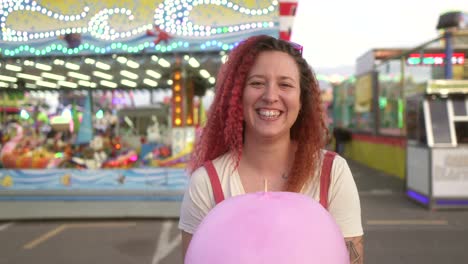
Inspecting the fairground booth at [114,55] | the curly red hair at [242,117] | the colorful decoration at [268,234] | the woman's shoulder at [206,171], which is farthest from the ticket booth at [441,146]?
the colorful decoration at [268,234]

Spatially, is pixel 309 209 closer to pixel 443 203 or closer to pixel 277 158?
pixel 277 158

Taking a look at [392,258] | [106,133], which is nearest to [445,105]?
[392,258]

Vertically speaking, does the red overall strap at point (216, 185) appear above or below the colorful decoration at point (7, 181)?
above

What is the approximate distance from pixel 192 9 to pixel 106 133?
4971 millimetres

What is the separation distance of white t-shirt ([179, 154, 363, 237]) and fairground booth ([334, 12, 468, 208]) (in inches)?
267

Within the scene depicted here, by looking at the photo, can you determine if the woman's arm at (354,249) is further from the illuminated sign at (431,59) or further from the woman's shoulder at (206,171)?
the illuminated sign at (431,59)

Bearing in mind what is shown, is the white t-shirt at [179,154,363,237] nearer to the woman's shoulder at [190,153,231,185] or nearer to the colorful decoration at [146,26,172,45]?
the woman's shoulder at [190,153,231,185]

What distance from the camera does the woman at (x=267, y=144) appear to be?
4.28 feet

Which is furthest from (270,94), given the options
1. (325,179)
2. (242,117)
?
(325,179)

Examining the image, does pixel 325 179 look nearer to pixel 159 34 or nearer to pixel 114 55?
pixel 159 34

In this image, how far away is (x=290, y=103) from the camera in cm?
132

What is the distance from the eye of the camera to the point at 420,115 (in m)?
8.02

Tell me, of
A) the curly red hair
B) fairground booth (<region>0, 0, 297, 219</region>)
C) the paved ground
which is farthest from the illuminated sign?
the curly red hair

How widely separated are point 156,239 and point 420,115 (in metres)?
5.14
